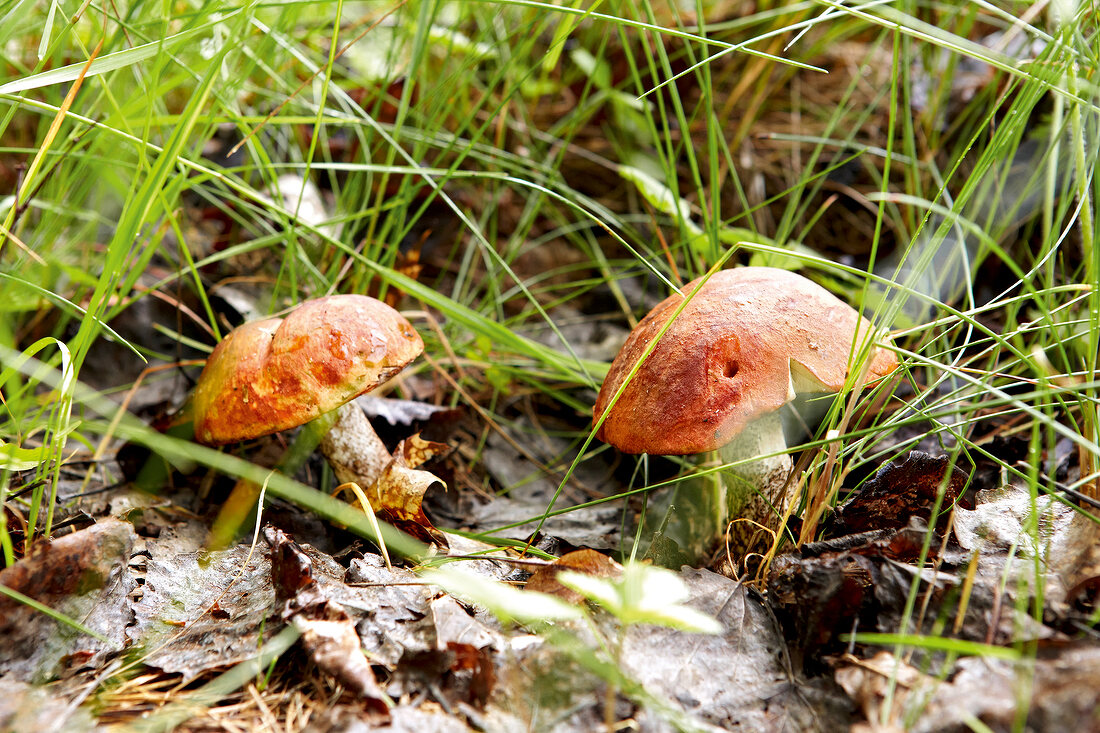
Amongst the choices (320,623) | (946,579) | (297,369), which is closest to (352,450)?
(297,369)

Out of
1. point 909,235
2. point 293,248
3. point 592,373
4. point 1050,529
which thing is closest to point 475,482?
point 592,373

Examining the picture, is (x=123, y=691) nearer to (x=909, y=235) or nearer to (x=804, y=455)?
(x=804, y=455)

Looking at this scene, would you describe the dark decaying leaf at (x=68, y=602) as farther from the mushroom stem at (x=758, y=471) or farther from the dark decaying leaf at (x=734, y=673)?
the mushroom stem at (x=758, y=471)

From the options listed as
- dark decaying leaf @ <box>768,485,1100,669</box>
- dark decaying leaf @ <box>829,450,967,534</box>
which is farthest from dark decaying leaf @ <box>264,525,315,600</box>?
dark decaying leaf @ <box>829,450,967,534</box>

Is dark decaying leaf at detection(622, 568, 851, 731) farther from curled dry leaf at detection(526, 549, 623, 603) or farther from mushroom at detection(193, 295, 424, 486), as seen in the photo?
mushroom at detection(193, 295, 424, 486)

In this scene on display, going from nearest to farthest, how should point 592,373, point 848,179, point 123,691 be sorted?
1. point 123,691
2. point 592,373
3. point 848,179

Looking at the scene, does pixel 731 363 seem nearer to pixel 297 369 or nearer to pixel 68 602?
pixel 297 369

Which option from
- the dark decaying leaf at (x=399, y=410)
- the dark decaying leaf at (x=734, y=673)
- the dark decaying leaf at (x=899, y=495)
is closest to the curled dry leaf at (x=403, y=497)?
the dark decaying leaf at (x=399, y=410)
